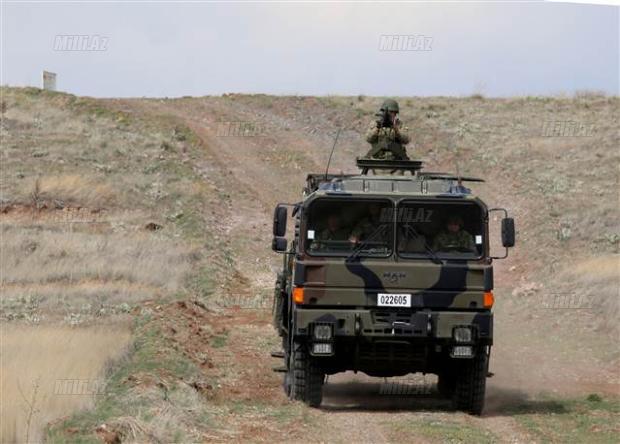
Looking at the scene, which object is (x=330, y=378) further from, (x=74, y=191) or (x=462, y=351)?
(x=74, y=191)

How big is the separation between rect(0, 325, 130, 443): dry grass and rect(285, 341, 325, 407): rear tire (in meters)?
2.50

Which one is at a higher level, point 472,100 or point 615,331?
point 472,100

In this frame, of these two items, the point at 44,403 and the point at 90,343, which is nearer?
the point at 44,403

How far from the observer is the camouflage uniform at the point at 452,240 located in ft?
41.9

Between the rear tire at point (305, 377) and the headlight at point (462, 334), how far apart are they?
1.81 m

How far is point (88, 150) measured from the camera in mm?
40844

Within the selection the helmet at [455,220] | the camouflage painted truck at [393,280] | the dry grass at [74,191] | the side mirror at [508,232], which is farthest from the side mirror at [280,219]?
the dry grass at [74,191]

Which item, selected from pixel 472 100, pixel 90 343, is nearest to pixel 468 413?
pixel 90 343

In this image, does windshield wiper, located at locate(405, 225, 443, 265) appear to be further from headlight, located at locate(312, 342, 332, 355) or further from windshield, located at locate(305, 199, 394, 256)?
headlight, located at locate(312, 342, 332, 355)

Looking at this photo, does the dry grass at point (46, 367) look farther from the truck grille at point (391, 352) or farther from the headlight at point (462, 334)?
the headlight at point (462, 334)

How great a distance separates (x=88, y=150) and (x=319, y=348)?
29949 mm

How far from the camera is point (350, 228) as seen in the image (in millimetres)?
12812

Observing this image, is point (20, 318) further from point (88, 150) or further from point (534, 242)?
point (88, 150)

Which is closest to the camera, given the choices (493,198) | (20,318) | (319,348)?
(319,348)
